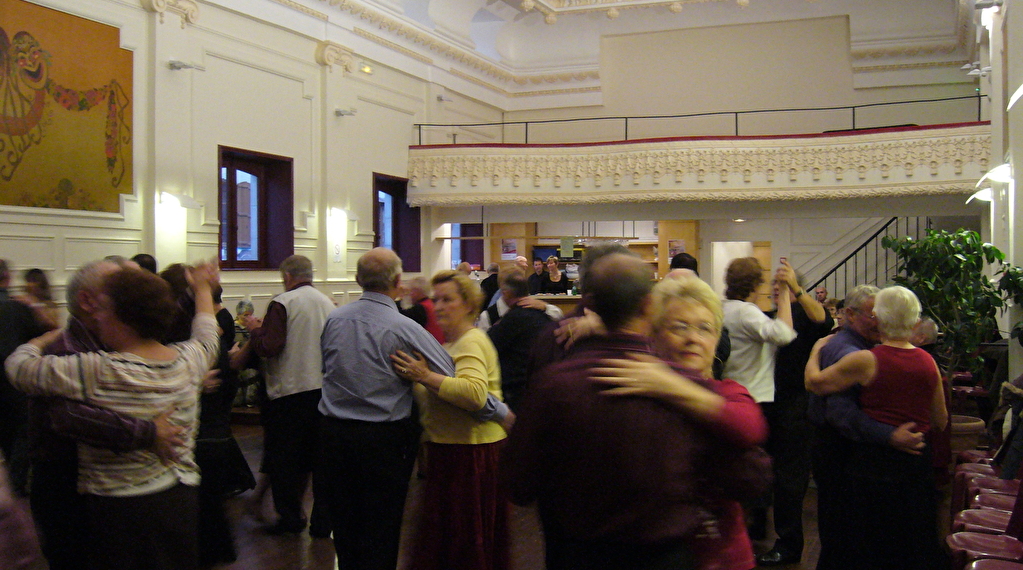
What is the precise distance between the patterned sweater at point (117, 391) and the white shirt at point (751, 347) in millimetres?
2568

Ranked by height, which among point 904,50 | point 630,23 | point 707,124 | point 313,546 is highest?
point 630,23

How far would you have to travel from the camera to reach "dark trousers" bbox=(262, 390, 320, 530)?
4445 mm

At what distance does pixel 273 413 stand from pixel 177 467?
219 centimetres

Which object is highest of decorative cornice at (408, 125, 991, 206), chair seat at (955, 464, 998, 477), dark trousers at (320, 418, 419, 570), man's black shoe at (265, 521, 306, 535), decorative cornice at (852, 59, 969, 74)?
decorative cornice at (852, 59, 969, 74)

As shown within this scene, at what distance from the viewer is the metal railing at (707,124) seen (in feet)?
44.8

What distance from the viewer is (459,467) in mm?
3146

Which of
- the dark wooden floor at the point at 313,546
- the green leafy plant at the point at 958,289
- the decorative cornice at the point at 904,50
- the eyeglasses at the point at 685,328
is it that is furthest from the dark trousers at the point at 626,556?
the decorative cornice at the point at 904,50

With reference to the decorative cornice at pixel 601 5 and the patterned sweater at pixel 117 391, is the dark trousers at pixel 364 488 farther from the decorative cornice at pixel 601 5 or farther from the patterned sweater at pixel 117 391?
the decorative cornice at pixel 601 5

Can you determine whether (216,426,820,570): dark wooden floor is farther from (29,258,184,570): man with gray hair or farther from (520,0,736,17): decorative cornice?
(520,0,736,17): decorative cornice

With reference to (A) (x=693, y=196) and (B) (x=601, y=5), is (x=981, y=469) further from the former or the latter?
(B) (x=601, y=5)

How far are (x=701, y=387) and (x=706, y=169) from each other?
10.7m

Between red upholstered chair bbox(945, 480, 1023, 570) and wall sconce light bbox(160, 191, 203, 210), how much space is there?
7.84 metres

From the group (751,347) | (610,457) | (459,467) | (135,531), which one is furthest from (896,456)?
(135,531)

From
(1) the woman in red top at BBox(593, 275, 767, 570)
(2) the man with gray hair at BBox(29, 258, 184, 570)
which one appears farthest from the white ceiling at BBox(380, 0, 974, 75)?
(1) the woman in red top at BBox(593, 275, 767, 570)
